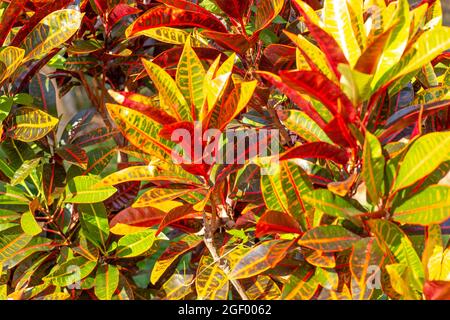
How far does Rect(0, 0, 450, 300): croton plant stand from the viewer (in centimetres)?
103

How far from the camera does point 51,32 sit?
1.38 metres

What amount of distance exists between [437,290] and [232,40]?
620 millimetres

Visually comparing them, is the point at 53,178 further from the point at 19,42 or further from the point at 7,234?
the point at 19,42

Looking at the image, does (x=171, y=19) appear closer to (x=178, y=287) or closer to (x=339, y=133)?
(x=339, y=133)

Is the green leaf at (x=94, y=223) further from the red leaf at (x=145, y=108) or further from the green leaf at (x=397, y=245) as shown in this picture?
the green leaf at (x=397, y=245)

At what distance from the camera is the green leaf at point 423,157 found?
967 mm

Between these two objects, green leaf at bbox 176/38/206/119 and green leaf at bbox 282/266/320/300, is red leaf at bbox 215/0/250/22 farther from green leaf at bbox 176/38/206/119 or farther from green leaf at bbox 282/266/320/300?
green leaf at bbox 282/266/320/300

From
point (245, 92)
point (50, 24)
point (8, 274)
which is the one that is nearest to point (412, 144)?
point (245, 92)

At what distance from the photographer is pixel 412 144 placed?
1011 mm

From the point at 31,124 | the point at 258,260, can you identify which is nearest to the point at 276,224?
the point at 258,260

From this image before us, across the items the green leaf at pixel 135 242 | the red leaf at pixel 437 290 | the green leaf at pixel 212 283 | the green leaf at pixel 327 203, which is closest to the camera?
the red leaf at pixel 437 290

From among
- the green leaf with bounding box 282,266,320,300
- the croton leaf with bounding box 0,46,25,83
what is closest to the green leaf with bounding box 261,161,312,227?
the green leaf with bounding box 282,266,320,300

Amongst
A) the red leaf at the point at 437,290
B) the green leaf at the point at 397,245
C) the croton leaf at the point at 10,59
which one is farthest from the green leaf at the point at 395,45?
the croton leaf at the point at 10,59

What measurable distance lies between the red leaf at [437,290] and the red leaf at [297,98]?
31 cm
